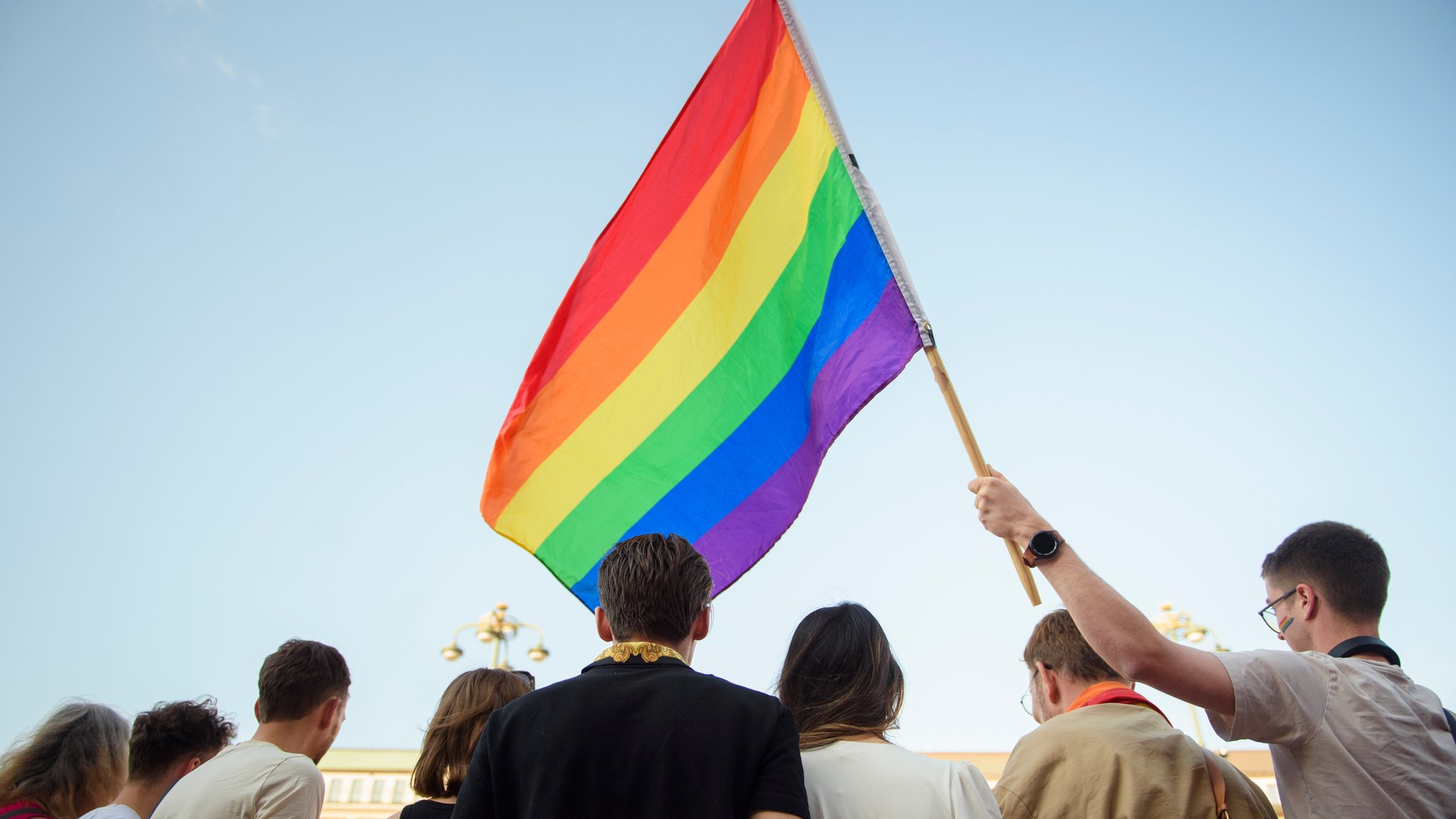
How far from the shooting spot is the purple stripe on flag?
167 inches

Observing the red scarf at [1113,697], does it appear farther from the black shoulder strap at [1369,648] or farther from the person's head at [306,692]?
the person's head at [306,692]

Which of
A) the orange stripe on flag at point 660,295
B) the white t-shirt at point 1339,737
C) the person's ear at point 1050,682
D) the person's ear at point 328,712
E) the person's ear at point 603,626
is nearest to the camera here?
the white t-shirt at point 1339,737

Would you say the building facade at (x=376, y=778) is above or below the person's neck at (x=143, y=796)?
below

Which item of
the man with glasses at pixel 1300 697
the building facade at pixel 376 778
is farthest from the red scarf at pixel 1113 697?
the building facade at pixel 376 778

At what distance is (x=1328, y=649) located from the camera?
9.39 feet

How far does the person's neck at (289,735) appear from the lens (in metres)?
3.64

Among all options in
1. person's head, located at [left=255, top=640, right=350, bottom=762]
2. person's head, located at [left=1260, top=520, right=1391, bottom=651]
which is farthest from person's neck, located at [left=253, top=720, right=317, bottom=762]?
person's head, located at [left=1260, top=520, right=1391, bottom=651]

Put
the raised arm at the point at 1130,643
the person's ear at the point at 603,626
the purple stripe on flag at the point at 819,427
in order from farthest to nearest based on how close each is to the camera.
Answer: the purple stripe on flag at the point at 819,427 → the person's ear at the point at 603,626 → the raised arm at the point at 1130,643

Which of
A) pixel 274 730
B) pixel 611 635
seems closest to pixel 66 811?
pixel 274 730

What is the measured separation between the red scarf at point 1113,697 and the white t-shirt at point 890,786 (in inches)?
30.3

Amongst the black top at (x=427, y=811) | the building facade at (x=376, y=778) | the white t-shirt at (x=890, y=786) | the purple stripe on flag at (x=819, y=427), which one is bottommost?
the building facade at (x=376, y=778)

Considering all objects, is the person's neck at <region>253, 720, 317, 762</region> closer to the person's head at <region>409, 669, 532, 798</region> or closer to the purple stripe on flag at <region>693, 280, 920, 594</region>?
the person's head at <region>409, 669, 532, 798</region>

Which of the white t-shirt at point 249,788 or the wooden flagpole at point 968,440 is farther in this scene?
the white t-shirt at point 249,788

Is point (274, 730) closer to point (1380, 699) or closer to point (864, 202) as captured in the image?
point (864, 202)
